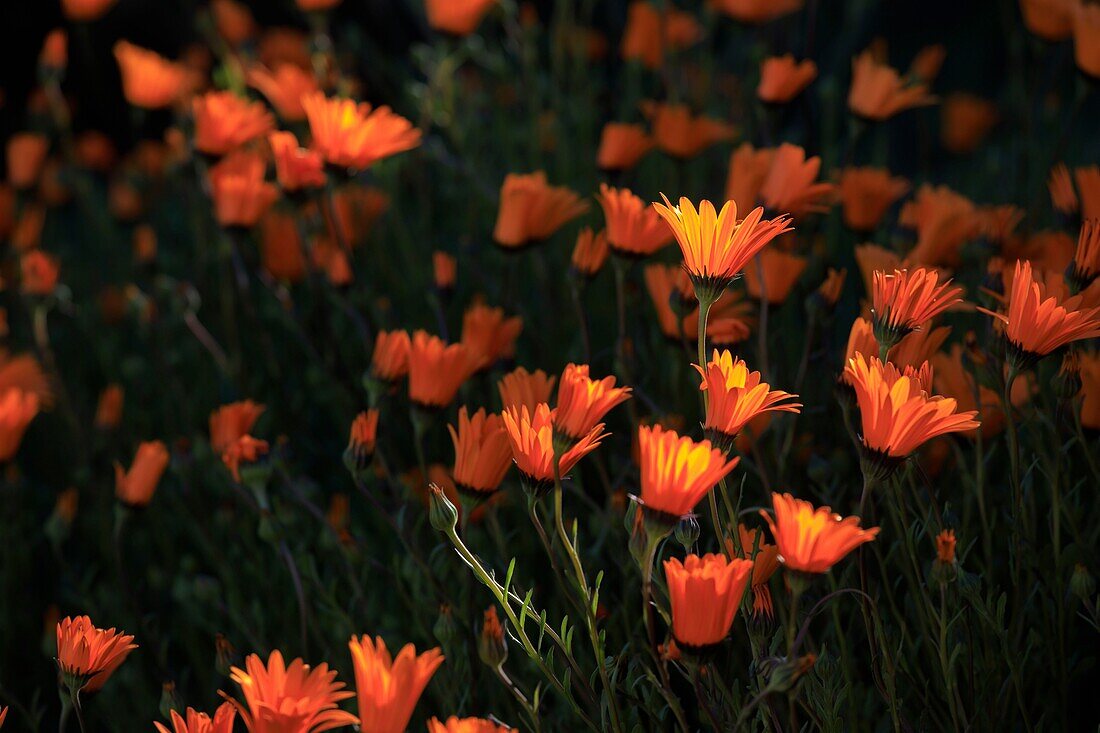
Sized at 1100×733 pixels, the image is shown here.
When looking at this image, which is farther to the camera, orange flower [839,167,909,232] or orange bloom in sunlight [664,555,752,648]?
orange flower [839,167,909,232]

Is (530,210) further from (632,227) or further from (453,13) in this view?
(453,13)

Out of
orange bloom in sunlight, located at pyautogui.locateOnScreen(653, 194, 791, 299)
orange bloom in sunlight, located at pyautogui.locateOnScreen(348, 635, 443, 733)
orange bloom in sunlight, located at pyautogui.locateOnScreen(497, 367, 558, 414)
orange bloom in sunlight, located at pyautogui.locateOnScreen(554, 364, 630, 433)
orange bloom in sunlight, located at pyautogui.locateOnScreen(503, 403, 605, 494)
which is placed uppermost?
orange bloom in sunlight, located at pyautogui.locateOnScreen(653, 194, 791, 299)

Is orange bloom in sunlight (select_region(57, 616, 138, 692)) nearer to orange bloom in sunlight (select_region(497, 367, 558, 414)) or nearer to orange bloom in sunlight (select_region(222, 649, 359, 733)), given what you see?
orange bloom in sunlight (select_region(222, 649, 359, 733))

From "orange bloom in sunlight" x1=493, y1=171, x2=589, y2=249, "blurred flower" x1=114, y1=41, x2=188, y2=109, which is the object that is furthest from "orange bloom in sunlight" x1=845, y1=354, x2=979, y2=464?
"blurred flower" x1=114, y1=41, x2=188, y2=109

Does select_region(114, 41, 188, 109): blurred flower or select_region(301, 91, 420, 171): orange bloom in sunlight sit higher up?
select_region(301, 91, 420, 171): orange bloom in sunlight

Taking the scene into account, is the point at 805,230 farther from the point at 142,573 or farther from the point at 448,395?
the point at 142,573

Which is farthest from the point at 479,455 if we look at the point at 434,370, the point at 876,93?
the point at 876,93

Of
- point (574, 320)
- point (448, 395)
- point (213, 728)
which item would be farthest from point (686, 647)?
point (574, 320)
